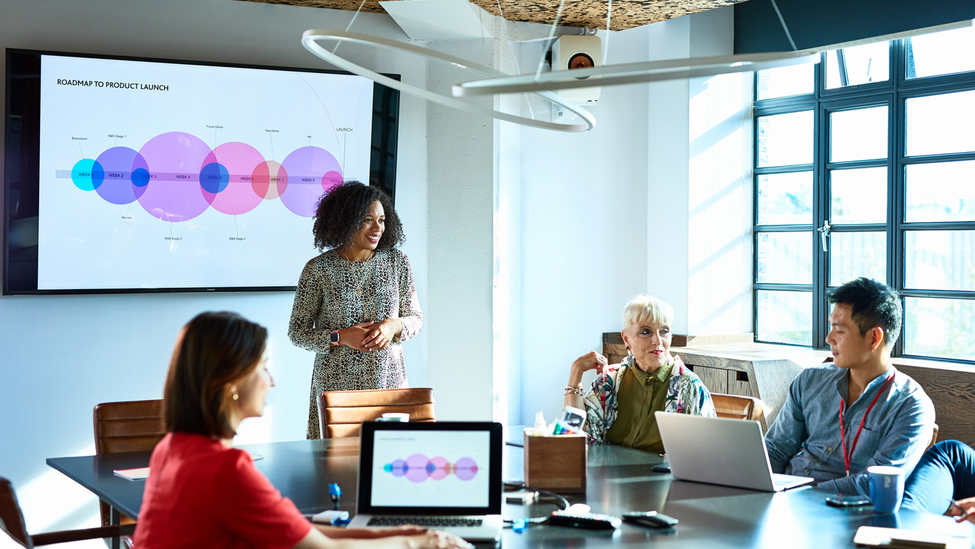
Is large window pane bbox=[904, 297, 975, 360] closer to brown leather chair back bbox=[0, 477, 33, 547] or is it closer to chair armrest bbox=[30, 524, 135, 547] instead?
chair armrest bbox=[30, 524, 135, 547]

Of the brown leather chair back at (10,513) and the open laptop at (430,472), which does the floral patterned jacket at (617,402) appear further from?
the brown leather chair back at (10,513)

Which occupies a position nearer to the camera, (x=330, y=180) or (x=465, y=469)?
(x=465, y=469)

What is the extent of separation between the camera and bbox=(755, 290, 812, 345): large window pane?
17.5ft

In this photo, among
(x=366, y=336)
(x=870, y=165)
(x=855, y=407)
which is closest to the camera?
(x=855, y=407)

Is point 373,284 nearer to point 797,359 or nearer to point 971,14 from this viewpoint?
point 797,359

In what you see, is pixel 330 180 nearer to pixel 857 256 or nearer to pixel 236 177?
pixel 236 177

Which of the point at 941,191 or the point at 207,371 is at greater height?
the point at 941,191

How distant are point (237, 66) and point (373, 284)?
60.1 inches

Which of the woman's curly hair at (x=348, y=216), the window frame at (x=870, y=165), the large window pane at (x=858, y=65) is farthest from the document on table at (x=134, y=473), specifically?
the large window pane at (x=858, y=65)

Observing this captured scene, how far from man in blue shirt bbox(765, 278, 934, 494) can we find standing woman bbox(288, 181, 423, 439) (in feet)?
5.44

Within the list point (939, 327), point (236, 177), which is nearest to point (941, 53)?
point (939, 327)

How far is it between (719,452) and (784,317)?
325 cm

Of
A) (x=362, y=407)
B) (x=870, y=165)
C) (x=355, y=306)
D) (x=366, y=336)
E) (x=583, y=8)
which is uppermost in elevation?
(x=583, y=8)

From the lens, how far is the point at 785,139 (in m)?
5.44
